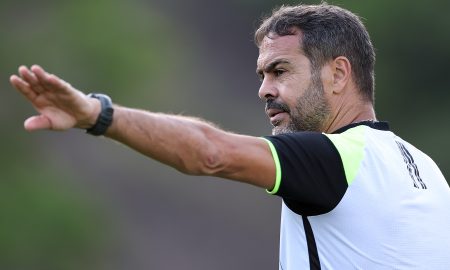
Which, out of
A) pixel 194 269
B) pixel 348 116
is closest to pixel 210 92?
pixel 194 269

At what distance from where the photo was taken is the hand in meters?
3.78

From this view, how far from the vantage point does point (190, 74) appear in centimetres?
2227

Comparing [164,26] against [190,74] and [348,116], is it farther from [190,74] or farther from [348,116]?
[348,116]

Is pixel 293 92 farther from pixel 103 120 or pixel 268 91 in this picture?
pixel 103 120

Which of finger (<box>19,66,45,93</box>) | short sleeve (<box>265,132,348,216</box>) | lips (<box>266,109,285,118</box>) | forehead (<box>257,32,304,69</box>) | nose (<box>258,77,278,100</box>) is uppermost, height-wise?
forehead (<box>257,32,304,69</box>)

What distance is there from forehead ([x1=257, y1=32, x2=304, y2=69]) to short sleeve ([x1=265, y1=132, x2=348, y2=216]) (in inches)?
32.9

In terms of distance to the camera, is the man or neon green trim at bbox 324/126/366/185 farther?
neon green trim at bbox 324/126/366/185

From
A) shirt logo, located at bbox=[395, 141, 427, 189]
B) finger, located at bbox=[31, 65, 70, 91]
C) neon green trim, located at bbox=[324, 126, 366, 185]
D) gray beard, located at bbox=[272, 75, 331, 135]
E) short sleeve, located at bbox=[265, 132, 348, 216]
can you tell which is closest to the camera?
finger, located at bbox=[31, 65, 70, 91]

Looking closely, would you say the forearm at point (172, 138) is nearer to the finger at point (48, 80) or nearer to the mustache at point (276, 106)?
the finger at point (48, 80)

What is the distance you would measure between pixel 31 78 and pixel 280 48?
179 cm

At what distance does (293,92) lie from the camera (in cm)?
518

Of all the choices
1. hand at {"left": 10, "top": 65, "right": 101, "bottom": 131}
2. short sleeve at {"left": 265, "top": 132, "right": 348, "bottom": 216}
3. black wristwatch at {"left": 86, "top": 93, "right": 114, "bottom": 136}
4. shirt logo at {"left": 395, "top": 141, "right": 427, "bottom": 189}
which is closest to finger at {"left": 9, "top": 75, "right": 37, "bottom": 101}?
hand at {"left": 10, "top": 65, "right": 101, "bottom": 131}

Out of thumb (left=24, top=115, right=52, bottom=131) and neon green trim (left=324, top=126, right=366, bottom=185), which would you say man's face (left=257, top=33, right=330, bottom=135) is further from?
thumb (left=24, top=115, right=52, bottom=131)

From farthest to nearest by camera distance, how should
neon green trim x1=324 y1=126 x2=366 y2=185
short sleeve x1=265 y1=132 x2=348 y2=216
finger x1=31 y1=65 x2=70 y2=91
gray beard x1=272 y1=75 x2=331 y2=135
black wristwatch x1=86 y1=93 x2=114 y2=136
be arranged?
gray beard x1=272 y1=75 x2=331 y2=135
neon green trim x1=324 y1=126 x2=366 y2=185
short sleeve x1=265 y1=132 x2=348 y2=216
black wristwatch x1=86 y1=93 x2=114 y2=136
finger x1=31 y1=65 x2=70 y2=91
